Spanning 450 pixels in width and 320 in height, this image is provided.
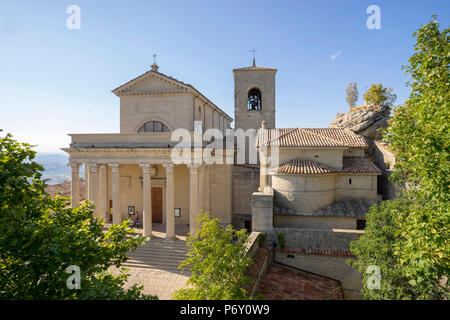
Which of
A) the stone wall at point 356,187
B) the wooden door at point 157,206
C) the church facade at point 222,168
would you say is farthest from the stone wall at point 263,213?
the wooden door at point 157,206

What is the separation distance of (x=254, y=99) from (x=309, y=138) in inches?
421

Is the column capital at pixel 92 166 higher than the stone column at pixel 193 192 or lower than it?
higher

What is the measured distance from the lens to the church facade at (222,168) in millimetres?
17641

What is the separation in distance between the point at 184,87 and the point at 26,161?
55.2 feet

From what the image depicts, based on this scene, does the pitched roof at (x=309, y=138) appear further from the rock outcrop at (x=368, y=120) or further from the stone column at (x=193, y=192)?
the rock outcrop at (x=368, y=120)

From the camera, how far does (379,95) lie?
30.0 metres

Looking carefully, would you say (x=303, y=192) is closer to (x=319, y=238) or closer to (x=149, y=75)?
(x=319, y=238)

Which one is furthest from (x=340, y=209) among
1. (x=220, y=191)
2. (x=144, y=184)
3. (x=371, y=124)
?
(x=144, y=184)

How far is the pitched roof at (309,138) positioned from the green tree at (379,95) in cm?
1272

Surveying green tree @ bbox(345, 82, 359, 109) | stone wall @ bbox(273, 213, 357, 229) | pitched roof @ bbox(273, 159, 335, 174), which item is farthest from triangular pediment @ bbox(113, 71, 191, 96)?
green tree @ bbox(345, 82, 359, 109)

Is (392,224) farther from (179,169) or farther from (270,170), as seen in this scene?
(179,169)

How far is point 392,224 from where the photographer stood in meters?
10.8

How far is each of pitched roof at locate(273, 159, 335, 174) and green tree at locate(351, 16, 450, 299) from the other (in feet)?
20.8
